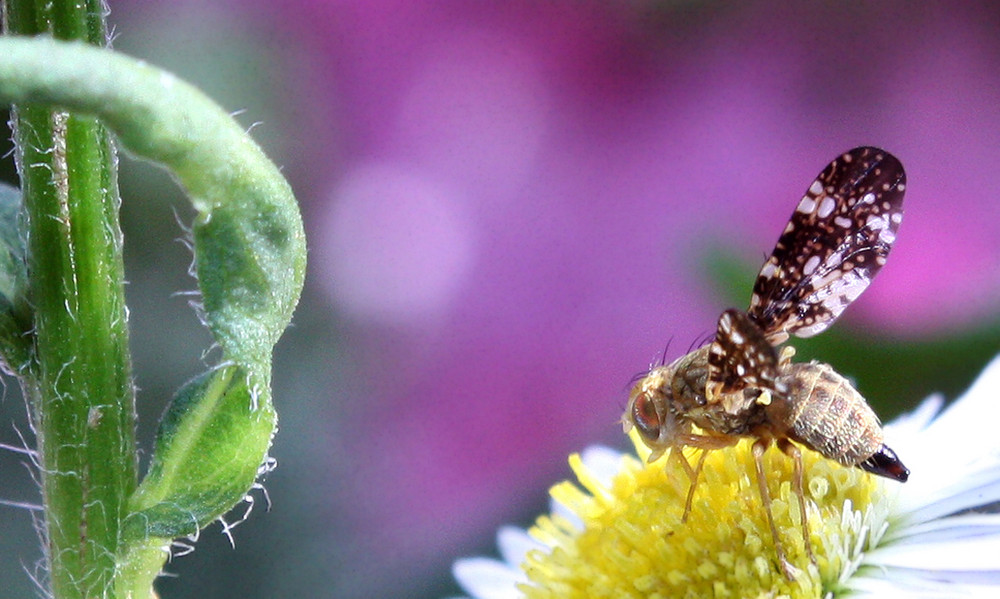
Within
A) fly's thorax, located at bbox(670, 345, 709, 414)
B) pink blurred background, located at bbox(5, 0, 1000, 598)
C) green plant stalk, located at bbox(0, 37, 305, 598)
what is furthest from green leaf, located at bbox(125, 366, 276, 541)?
pink blurred background, located at bbox(5, 0, 1000, 598)

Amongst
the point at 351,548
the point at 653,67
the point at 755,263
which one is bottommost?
the point at 351,548

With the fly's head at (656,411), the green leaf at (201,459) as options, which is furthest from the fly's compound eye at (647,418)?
the green leaf at (201,459)

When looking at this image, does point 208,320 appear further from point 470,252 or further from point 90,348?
point 470,252

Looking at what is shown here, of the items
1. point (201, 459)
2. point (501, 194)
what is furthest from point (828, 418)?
point (501, 194)

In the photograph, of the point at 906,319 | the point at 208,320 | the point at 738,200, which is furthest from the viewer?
the point at 738,200

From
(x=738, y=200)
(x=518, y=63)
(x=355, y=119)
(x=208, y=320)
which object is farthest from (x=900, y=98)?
(x=208, y=320)

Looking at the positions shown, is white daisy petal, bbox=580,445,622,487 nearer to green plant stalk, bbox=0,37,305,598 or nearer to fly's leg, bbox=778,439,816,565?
fly's leg, bbox=778,439,816,565
